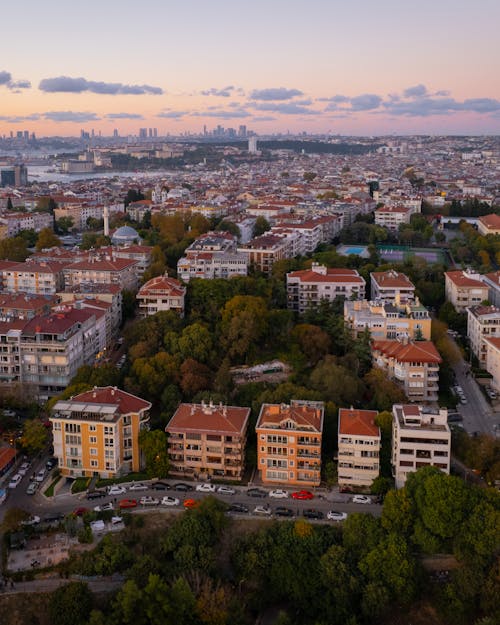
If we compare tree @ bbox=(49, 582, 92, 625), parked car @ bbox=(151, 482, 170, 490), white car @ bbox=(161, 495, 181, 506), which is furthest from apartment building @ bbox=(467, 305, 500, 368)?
tree @ bbox=(49, 582, 92, 625)

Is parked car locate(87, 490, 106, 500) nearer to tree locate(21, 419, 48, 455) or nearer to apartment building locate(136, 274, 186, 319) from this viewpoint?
tree locate(21, 419, 48, 455)

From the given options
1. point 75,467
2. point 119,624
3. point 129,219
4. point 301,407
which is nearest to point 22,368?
point 75,467

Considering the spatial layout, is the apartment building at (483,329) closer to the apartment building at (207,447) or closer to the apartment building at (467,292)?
the apartment building at (467,292)

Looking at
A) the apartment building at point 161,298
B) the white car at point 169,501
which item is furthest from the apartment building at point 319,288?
the white car at point 169,501

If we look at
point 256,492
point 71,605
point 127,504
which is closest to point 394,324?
point 256,492

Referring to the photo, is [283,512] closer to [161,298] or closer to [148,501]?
[148,501]

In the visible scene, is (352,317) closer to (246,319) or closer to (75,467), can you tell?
(246,319)
